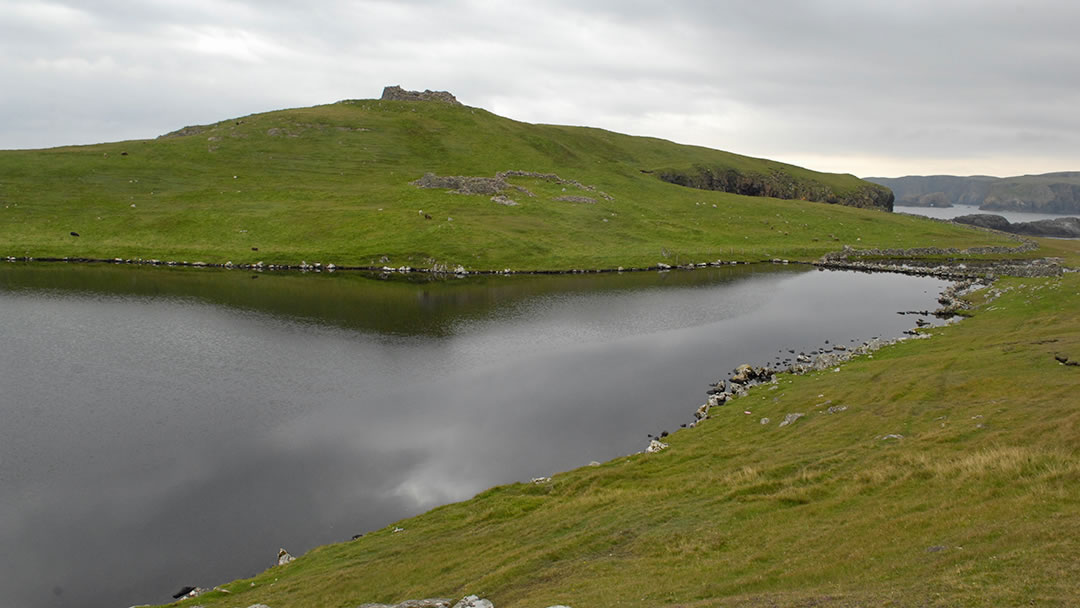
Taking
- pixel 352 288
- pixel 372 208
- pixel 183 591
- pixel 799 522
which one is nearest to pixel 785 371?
pixel 799 522

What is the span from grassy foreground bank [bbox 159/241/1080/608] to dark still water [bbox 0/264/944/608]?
5.29 meters

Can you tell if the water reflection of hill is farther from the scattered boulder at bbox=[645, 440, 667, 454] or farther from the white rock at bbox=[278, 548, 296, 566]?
the white rock at bbox=[278, 548, 296, 566]

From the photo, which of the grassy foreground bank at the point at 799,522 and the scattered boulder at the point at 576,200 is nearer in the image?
the grassy foreground bank at the point at 799,522

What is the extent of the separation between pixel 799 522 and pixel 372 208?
112 meters

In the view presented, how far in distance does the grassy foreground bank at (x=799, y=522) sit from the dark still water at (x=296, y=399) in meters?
5.29

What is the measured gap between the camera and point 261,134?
520 ft

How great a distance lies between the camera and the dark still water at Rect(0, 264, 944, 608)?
92.9ft

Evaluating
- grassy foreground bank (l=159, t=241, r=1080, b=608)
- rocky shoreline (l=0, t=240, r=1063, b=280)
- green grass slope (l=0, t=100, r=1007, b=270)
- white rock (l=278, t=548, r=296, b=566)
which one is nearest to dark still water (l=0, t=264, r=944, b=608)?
white rock (l=278, t=548, r=296, b=566)

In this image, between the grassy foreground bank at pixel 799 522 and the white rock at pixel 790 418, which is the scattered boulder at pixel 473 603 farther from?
the white rock at pixel 790 418

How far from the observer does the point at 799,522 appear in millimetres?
20422

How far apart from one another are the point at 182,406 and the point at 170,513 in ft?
48.8

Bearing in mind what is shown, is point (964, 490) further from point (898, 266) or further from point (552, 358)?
point (898, 266)

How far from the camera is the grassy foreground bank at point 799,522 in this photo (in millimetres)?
15297

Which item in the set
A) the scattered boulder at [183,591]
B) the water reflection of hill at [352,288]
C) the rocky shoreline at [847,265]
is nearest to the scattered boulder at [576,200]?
the rocky shoreline at [847,265]
